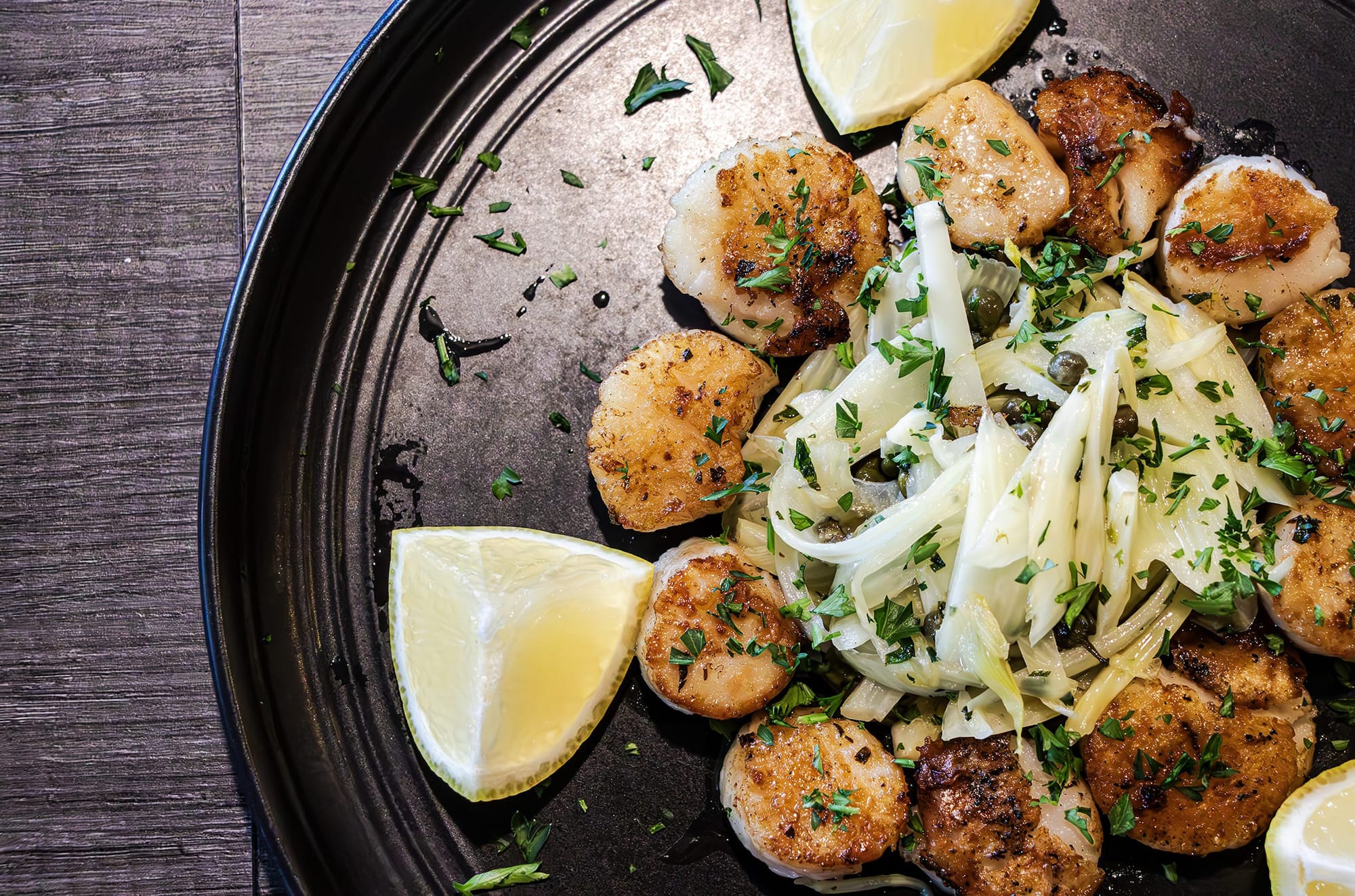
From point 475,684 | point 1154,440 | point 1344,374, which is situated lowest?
point 475,684

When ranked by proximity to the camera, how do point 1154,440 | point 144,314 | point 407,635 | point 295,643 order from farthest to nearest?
point 144,314, point 295,643, point 407,635, point 1154,440

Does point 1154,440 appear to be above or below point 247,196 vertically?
below

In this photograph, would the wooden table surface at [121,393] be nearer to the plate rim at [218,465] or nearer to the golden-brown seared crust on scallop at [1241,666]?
the plate rim at [218,465]

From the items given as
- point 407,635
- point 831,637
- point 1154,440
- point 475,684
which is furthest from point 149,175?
point 1154,440

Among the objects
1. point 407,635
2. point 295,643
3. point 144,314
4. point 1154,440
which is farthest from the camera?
point 144,314

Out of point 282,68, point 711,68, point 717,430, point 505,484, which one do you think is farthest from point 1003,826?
point 282,68

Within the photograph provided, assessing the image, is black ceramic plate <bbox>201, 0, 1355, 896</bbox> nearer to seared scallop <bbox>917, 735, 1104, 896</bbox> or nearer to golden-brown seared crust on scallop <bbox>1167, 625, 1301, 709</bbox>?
seared scallop <bbox>917, 735, 1104, 896</bbox>

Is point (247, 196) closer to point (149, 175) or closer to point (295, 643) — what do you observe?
point (149, 175)
